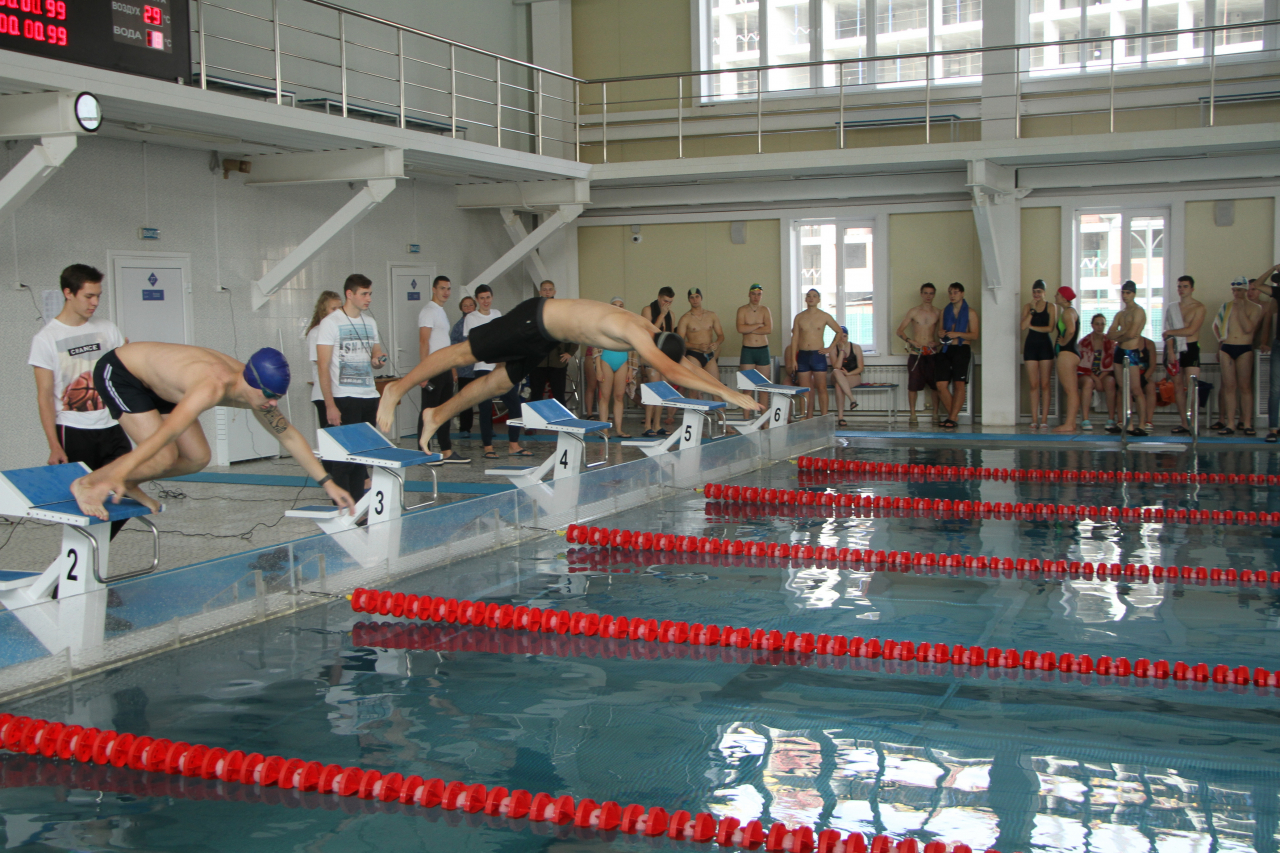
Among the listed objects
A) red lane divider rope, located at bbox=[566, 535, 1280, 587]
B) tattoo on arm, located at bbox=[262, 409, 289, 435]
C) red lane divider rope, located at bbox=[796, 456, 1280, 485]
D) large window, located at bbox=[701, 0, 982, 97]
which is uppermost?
large window, located at bbox=[701, 0, 982, 97]

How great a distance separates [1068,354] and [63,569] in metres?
9.31

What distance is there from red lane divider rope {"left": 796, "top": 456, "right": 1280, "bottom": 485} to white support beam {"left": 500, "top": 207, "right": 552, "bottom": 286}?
4.87 m

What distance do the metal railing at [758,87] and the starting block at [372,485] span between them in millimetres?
4291

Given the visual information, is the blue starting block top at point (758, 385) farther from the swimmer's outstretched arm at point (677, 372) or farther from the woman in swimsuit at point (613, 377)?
the swimmer's outstretched arm at point (677, 372)

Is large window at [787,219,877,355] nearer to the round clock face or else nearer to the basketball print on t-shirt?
the round clock face

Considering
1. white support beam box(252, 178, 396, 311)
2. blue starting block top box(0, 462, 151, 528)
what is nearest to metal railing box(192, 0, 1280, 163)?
white support beam box(252, 178, 396, 311)

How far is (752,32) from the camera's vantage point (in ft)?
41.9

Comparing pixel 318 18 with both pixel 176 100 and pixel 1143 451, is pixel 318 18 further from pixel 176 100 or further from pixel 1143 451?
pixel 1143 451

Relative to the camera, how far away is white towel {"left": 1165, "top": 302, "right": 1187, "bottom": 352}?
402 inches

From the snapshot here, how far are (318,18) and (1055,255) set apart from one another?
25.8 ft

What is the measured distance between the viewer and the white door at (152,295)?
8109mm

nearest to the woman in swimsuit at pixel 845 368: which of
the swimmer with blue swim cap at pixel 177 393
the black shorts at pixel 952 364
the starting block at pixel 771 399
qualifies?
the black shorts at pixel 952 364

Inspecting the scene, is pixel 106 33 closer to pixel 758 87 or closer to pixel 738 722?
pixel 738 722

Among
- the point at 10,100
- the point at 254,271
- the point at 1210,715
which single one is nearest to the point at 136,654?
the point at 1210,715
